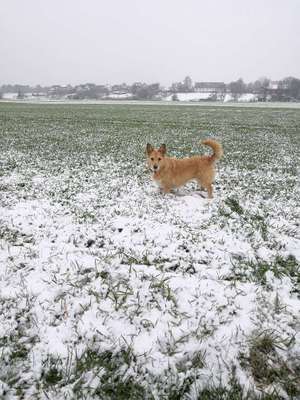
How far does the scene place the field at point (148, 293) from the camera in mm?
1997

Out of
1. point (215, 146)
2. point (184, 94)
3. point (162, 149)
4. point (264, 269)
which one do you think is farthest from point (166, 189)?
point (184, 94)

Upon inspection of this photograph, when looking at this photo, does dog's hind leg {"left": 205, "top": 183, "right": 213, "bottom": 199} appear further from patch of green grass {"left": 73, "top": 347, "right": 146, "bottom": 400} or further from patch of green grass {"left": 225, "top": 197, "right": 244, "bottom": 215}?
patch of green grass {"left": 73, "top": 347, "right": 146, "bottom": 400}

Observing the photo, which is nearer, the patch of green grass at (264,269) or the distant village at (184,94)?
the patch of green grass at (264,269)

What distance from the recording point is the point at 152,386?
6.38 ft

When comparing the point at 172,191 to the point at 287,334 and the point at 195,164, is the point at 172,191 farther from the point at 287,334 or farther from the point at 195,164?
the point at 287,334

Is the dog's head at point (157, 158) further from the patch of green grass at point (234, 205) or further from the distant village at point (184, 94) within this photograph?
the distant village at point (184, 94)

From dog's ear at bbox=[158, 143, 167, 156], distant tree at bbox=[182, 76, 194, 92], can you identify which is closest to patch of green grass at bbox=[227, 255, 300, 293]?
dog's ear at bbox=[158, 143, 167, 156]

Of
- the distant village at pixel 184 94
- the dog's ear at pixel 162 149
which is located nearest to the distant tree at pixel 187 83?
the distant village at pixel 184 94

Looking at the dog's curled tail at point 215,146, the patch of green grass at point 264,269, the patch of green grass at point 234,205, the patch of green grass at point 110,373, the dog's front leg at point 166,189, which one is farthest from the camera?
the dog's front leg at point 166,189

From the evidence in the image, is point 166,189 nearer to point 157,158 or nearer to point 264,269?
point 157,158

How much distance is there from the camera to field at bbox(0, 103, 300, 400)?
200 centimetres

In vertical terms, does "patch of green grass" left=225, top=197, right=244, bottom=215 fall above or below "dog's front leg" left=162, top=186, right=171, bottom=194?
below

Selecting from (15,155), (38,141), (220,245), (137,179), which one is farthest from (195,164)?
(38,141)

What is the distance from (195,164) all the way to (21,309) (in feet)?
13.6
